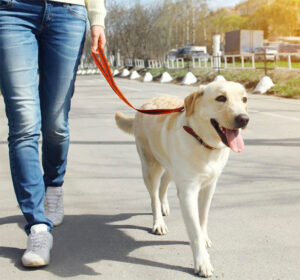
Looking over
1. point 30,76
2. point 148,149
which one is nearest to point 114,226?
point 148,149

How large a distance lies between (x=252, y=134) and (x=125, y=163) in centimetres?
294

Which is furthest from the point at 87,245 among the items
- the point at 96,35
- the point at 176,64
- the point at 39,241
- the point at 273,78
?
the point at 176,64

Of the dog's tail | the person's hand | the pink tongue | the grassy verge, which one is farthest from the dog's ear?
the grassy verge

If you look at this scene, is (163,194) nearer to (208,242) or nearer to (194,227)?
(208,242)

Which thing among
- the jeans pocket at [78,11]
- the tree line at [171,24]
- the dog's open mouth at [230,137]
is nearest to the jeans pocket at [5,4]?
the jeans pocket at [78,11]

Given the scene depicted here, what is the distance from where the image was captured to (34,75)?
2.93 meters

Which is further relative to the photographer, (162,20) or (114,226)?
(162,20)

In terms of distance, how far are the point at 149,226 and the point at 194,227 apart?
2.80 ft

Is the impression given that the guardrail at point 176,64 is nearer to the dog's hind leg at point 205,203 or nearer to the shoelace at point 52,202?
the shoelace at point 52,202

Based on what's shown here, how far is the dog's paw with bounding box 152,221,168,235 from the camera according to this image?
332 cm

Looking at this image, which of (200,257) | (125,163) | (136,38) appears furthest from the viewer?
(136,38)

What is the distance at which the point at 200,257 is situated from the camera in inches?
105

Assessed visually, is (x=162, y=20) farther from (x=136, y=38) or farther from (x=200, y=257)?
(x=200, y=257)

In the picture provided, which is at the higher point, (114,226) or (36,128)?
(36,128)
